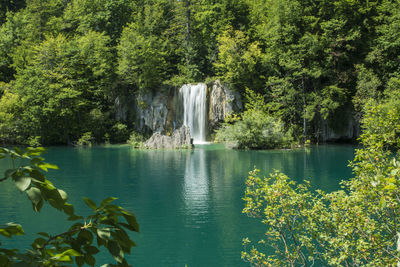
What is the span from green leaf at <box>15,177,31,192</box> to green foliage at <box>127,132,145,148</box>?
102 feet

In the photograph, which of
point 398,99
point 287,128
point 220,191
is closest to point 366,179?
point 220,191

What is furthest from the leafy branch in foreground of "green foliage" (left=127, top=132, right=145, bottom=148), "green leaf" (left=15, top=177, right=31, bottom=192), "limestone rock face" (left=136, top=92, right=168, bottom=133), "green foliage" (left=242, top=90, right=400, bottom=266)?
"limestone rock face" (left=136, top=92, right=168, bottom=133)

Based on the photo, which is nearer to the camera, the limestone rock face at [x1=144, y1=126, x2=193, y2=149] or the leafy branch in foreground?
the leafy branch in foreground

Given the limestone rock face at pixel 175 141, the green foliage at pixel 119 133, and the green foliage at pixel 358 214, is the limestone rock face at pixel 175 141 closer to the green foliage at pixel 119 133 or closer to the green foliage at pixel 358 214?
the green foliage at pixel 119 133

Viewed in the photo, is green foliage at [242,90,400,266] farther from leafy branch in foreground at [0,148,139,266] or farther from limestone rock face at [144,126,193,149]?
limestone rock face at [144,126,193,149]

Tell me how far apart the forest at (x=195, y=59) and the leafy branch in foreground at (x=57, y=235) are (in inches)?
1254

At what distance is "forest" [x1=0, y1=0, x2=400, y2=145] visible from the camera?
32031 millimetres

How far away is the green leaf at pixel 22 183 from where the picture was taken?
1201mm

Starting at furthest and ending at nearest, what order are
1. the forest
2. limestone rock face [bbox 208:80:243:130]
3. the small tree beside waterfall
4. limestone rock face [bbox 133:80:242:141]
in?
limestone rock face [bbox 133:80:242:141] → limestone rock face [bbox 208:80:243:130] → the forest → the small tree beside waterfall

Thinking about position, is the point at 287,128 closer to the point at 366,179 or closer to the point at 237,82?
the point at 237,82

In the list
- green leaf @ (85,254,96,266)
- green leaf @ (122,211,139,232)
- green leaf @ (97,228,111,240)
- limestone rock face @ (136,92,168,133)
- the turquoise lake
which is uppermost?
limestone rock face @ (136,92,168,133)

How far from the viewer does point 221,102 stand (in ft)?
121

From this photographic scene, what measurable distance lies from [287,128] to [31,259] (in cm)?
3433

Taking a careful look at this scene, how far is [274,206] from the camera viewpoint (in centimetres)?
540
